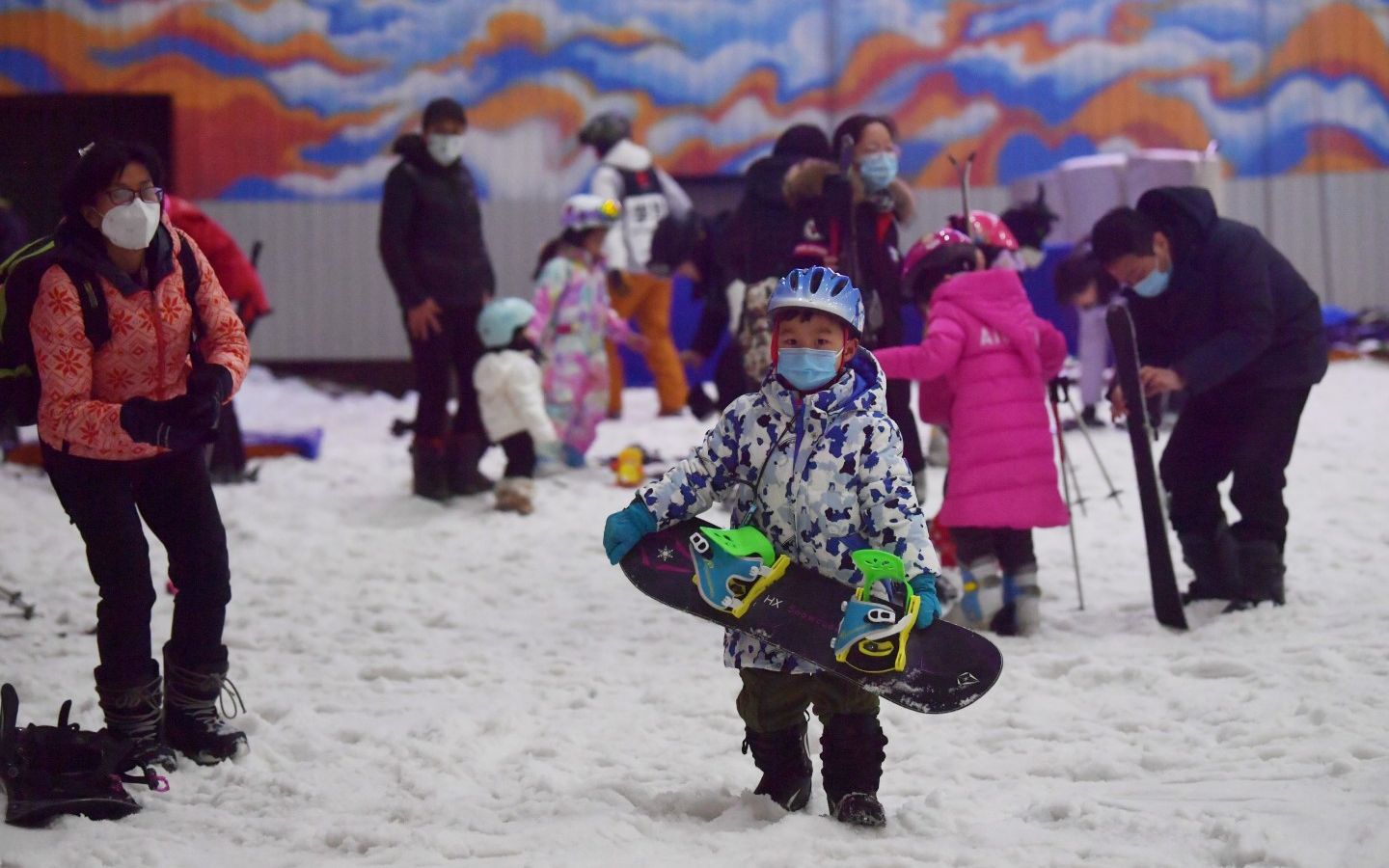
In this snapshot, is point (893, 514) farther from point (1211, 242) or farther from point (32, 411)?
point (1211, 242)

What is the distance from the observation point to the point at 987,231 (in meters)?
6.12

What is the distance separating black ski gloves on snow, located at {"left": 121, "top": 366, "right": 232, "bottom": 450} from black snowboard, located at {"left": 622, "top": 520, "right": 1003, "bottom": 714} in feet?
3.56

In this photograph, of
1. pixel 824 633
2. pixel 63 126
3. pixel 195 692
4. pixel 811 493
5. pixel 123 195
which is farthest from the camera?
pixel 63 126

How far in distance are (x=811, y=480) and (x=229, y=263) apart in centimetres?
480

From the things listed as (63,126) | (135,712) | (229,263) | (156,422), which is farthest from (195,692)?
(63,126)

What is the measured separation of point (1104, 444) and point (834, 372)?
6656mm

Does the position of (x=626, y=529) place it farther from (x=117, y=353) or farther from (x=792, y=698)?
(x=117, y=353)

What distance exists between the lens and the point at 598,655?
5.34 metres

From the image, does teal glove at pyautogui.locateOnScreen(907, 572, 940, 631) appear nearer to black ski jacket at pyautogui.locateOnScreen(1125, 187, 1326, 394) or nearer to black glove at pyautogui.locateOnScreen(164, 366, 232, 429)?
black glove at pyautogui.locateOnScreen(164, 366, 232, 429)

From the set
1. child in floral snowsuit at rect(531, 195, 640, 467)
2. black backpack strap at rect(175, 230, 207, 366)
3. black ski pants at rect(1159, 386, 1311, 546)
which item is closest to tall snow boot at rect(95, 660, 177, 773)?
black backpack strap at rect(175, 230, 207, 366)

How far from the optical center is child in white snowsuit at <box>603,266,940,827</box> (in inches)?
135

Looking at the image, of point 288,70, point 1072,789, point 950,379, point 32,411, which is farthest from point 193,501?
point 288,70

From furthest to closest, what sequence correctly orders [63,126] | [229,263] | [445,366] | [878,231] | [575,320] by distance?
1. [63,126]
2. [575,320]
3. [445,366]
4. [229,263]
5. [878,231]

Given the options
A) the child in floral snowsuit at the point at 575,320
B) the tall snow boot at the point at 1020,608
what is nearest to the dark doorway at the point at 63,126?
the child in floral snowsuit at the point at 575,320
